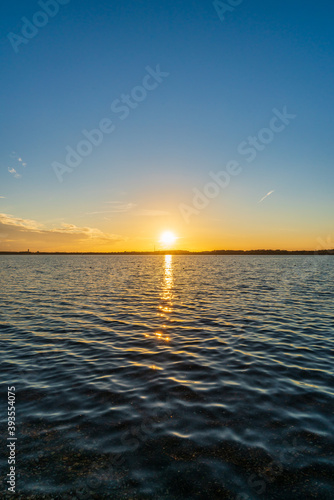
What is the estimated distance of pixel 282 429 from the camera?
784 centimetres

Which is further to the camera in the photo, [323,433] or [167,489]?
[323,433]

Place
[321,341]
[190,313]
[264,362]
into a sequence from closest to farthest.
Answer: [264,362] → [321,341] → [190,313]

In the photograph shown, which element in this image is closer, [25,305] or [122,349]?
[122,349]

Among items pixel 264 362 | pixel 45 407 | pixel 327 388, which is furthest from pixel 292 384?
pixel 45 407

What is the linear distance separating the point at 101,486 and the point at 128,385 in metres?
4.88

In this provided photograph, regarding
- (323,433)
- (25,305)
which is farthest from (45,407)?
(25,305)

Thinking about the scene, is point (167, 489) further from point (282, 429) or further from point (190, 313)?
point (190, 313)

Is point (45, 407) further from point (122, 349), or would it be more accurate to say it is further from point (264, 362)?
point (264, 362)

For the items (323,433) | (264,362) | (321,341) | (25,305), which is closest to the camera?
(323,433)

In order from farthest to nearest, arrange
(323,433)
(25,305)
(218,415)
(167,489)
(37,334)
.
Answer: (25,305) → (37,334) → (218,415) → (323,433) → (167,489)


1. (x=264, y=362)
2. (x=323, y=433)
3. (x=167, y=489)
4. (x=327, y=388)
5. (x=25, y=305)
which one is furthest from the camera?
(x=25, y=305)

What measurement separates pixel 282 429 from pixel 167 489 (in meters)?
3.76

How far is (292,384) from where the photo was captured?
10.8 metres

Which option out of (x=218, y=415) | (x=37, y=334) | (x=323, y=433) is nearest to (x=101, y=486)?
(x=218, y=415)
